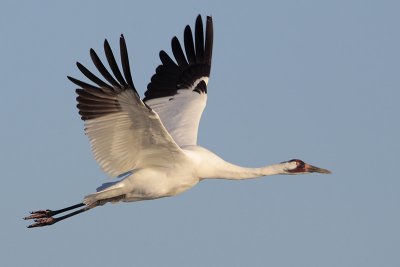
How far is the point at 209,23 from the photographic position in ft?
81.6

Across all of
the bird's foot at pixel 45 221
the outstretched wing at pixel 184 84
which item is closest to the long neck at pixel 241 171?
the outstretched wing at pixel 184 84

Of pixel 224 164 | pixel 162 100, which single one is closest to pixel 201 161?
pixel 224 164

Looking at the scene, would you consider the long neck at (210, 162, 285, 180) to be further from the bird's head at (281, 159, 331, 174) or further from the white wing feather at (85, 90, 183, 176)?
the white wing feather at (85, 90, 183, 176)

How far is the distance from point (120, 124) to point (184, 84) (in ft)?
17.3

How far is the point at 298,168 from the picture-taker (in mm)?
22656

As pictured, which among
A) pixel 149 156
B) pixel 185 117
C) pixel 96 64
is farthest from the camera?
pixel 185 117

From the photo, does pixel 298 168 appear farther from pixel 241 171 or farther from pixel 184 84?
pixel 184 84

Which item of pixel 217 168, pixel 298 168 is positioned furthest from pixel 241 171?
pixel 298 168

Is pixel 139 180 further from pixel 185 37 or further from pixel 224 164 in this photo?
pixel 185 37

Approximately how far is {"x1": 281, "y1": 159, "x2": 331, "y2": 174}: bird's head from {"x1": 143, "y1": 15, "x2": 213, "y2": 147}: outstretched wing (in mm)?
2503

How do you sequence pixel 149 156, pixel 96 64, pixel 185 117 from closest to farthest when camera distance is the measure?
pixel 96 64, pixel 149 156, pixel 185 117

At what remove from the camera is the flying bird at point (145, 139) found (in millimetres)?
19938

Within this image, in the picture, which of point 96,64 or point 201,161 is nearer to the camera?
point 96,64

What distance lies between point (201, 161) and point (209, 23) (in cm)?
444
